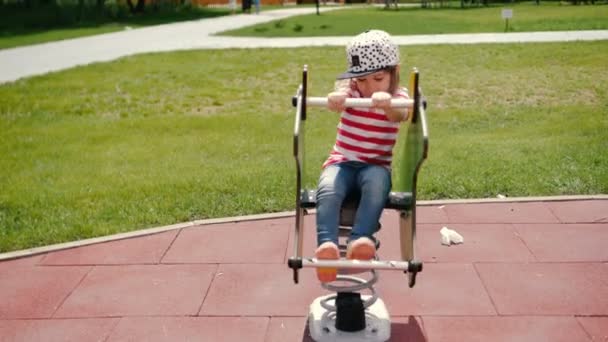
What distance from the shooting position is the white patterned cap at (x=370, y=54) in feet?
11.0

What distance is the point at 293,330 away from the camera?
3773 millimetres

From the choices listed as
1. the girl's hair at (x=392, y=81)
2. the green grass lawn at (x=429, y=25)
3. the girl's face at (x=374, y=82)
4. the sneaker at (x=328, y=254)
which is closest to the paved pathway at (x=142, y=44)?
the green grass lawn at (x=429, y=25)

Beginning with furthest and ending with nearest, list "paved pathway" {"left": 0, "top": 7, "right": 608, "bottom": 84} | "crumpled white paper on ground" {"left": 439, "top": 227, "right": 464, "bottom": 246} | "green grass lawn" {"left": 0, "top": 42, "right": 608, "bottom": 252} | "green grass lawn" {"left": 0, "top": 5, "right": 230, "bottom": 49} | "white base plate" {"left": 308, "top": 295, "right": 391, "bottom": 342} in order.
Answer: "green grass lawn" {"left": 0, "top": 5, "right": 230, "bottom": 49} < "paved pathway" {"left": 0, "top": 7, "right": 608, "bottom": 84} < "green grass lawn" {"left": 0, "top": 42, "right": 608, "bottom": 252} < "crumpled white paper on ground" {"left": 439, "top": 227, "right": 464, "bottom": 246} < "white base plate" {"left": 308, "top": 295, "right": 391, "bottom": 342}

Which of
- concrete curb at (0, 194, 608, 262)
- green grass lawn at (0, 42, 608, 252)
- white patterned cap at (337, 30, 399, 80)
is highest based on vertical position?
white patterned cap at (337, 30, 399, 80)

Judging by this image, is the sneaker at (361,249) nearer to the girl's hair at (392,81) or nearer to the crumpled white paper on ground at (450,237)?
the girl's hair at (392,81)

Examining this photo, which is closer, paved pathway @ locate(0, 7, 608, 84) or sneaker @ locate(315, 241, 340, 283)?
sneaker @ locate(315, 241, 340, 283)

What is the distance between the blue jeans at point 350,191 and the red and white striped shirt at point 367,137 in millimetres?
83

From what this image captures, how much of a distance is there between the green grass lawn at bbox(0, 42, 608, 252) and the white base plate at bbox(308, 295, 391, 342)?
1968mm

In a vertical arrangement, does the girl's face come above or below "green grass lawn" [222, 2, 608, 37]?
above

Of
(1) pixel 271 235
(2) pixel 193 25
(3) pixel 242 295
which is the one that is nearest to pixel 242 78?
(1) pixel 271 235

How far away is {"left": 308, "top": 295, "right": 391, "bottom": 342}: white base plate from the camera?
358cm

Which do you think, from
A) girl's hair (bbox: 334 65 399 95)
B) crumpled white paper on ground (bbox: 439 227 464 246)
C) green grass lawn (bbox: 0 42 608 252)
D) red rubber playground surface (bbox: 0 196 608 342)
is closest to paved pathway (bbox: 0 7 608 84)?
green grass lawn (bbox: 0 42 608 252)

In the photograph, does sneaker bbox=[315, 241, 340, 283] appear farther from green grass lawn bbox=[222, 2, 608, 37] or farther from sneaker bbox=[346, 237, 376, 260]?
green grass lawn bbox=[222, 2, 608, 37]

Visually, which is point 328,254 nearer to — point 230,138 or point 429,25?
point 230,138
